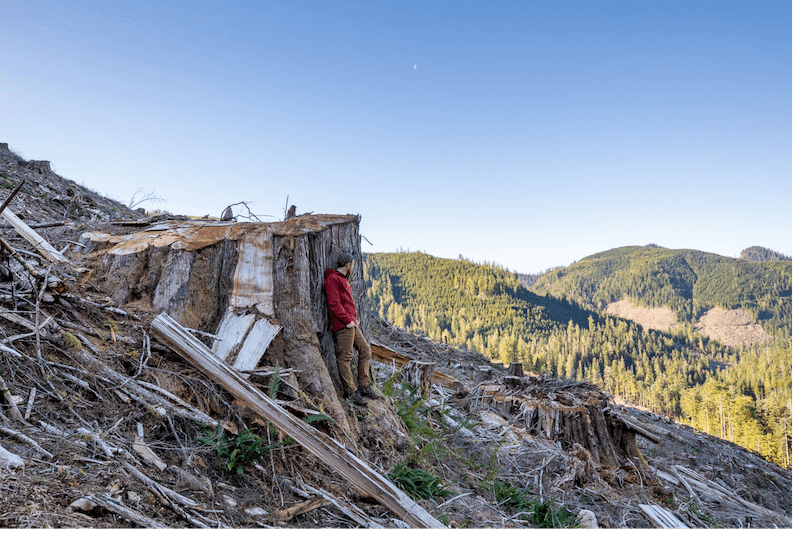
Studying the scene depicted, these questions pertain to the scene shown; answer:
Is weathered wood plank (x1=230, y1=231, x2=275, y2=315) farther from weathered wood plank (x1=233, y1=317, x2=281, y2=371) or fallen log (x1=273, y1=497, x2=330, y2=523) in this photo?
fallen log (x1=273, y1=497, x2=330, y2=523)

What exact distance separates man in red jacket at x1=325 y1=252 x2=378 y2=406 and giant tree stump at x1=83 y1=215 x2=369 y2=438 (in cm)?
14

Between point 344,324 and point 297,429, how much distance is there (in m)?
1.60

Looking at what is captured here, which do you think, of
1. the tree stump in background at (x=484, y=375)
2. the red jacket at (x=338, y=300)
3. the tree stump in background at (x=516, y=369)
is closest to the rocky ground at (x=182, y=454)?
the red jacket at (x=338, y=300)

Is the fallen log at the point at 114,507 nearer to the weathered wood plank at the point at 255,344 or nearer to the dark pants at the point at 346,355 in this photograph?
the weathered wood plank at the point at 255,344

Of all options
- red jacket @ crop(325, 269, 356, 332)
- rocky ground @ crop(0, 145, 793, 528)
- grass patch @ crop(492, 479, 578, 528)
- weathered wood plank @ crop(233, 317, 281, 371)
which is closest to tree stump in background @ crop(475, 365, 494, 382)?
rocky ground @ crop(0, 145, 793, 528)

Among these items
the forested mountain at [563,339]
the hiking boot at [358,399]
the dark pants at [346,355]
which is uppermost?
the dark pants at [346,355]

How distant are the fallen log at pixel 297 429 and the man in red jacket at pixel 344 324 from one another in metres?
1.35

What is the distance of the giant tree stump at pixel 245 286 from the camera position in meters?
4.78

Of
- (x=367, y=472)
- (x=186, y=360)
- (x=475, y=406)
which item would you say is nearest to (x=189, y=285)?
(x=186, y=360)

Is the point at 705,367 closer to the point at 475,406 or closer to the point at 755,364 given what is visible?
the point at 755,364

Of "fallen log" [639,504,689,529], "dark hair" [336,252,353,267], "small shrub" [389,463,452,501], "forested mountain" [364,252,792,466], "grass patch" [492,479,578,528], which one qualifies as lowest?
"forested mountain" [364,252,792,466]

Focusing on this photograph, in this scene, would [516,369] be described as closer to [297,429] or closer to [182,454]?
[297,429]

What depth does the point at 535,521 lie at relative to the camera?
4316 millimetres

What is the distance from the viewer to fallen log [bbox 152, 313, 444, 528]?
11.9 feet
